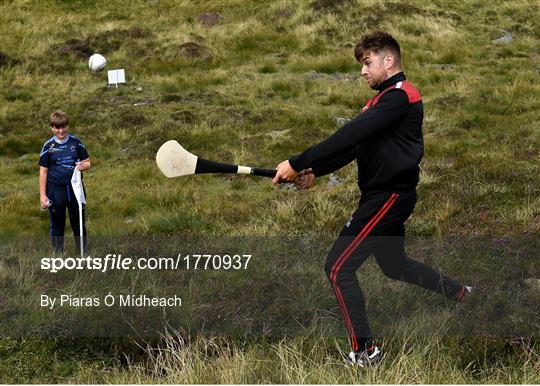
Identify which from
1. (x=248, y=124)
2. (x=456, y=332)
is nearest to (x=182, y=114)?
(x=248, y=124)

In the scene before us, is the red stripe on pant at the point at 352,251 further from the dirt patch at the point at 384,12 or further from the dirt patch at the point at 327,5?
the dirt patch at the point at 327,5

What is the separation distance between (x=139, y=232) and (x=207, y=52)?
13889 mm

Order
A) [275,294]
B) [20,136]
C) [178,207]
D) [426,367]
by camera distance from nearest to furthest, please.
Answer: [426,367], [275,294], [178,207], [20,136]

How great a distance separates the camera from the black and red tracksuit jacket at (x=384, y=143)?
3.71 m

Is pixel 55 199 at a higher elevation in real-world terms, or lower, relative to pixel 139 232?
higher

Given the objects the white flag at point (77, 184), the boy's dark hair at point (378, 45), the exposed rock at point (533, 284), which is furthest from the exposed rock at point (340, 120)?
the boy's dark hair at point (378, 45)

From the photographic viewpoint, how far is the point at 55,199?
682cm

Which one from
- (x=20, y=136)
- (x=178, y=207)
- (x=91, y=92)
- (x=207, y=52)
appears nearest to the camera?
(x=178, y=207)

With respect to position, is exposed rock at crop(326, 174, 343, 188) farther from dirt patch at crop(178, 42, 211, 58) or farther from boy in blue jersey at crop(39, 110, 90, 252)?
dirt patch at crop(178, 42, 211, 58)

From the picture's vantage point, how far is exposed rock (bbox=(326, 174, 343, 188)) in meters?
10.1

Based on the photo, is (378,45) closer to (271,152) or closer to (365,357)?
(365,357)

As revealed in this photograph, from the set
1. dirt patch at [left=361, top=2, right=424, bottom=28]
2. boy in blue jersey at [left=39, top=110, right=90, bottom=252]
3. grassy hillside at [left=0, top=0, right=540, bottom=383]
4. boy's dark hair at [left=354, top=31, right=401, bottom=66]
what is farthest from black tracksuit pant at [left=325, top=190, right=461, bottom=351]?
dirt patch at [left=361, top=2, right=424, bottom=28]

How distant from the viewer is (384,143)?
12.7 feet

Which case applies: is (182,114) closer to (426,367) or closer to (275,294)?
(275,294)
